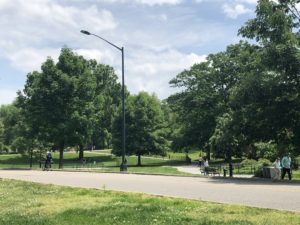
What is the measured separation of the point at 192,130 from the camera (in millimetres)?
70625

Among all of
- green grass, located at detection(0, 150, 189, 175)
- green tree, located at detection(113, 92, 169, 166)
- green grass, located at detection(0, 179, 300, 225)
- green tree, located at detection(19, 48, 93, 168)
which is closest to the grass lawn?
green grass, located at detection(0, 150, 189, 175)

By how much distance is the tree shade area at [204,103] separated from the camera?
1067 inches

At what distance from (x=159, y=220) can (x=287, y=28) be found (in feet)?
63.8

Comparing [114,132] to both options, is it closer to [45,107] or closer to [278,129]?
[45,107]

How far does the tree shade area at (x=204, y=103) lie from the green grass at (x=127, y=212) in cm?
1345

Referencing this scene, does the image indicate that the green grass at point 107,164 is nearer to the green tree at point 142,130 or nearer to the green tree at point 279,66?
the green tree at point 142,130

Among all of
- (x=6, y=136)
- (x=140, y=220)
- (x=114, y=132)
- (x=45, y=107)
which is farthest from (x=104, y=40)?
(x=6, y=136)

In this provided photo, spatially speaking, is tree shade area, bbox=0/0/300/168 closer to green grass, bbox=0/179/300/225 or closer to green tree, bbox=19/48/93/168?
green tree, bbox=19/48/93/168

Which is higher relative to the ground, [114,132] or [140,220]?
[114,132]

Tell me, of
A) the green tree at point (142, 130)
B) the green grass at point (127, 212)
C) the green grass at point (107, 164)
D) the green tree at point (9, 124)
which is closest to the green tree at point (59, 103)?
the green grass at point (107, 164)

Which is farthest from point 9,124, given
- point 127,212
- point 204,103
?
point 127,212

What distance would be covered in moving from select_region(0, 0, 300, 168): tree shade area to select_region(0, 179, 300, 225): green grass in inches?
530

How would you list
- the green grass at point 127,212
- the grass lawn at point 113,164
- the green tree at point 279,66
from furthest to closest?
the grass lawn at point 113,164 → the green tree at point 279,66 → the green grass at point 127,212

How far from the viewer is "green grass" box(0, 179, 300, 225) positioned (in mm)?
10562
